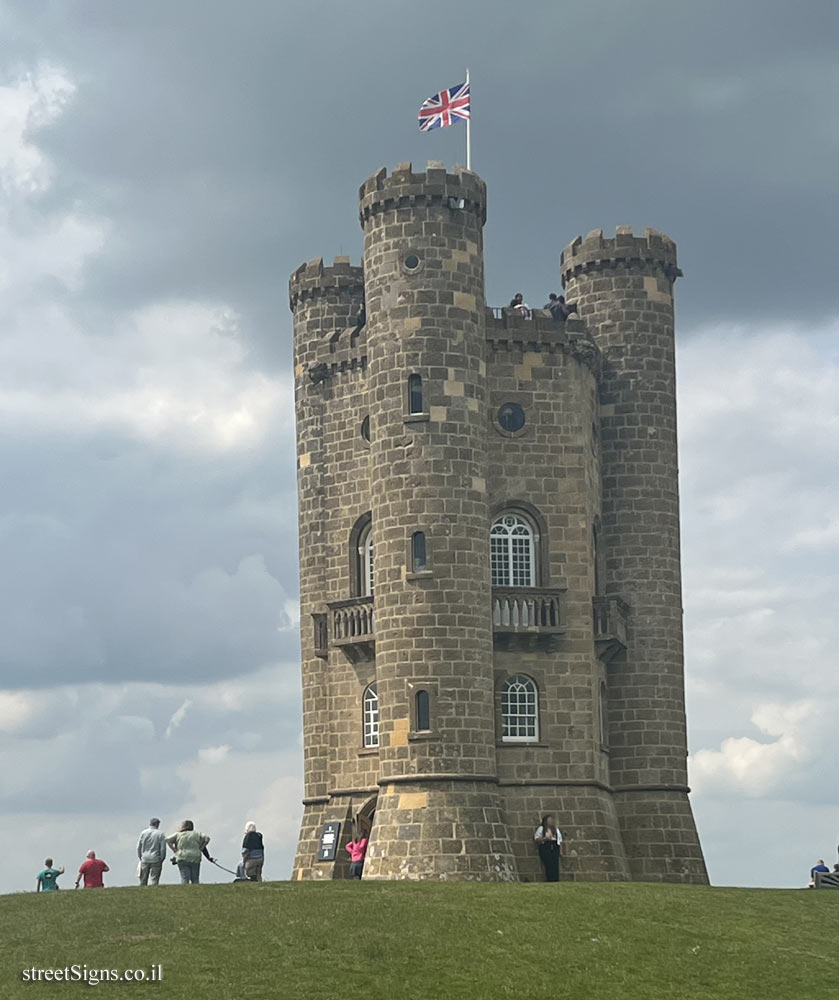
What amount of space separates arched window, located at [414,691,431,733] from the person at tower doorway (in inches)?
183

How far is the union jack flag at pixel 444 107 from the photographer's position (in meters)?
62.5

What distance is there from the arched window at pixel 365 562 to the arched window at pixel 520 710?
5722 millimetres

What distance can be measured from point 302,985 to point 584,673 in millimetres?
25294

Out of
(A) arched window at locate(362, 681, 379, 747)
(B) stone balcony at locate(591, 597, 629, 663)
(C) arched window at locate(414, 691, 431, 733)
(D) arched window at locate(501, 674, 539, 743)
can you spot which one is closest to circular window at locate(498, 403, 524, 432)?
(B) stone balcony at locate(591, 597, 629, 663)

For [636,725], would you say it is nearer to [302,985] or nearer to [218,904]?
[218,904]

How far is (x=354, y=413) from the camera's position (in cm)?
6581

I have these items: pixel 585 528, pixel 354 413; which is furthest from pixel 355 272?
pixel 585 528

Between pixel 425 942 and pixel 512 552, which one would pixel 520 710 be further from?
pixel 425 942

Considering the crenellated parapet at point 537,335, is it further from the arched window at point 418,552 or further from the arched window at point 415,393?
the arched window at point 418,552

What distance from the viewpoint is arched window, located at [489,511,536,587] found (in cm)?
6275

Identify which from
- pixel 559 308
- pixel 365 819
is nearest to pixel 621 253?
pixel 559 308

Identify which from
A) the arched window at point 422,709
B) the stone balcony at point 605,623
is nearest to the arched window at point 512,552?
the stone balcony at point 605,623

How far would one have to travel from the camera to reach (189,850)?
2036 inches

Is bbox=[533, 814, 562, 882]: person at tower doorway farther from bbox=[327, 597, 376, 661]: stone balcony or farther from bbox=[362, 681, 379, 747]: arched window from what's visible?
bbox=[327, 597, 376, 661]: stone balcony
